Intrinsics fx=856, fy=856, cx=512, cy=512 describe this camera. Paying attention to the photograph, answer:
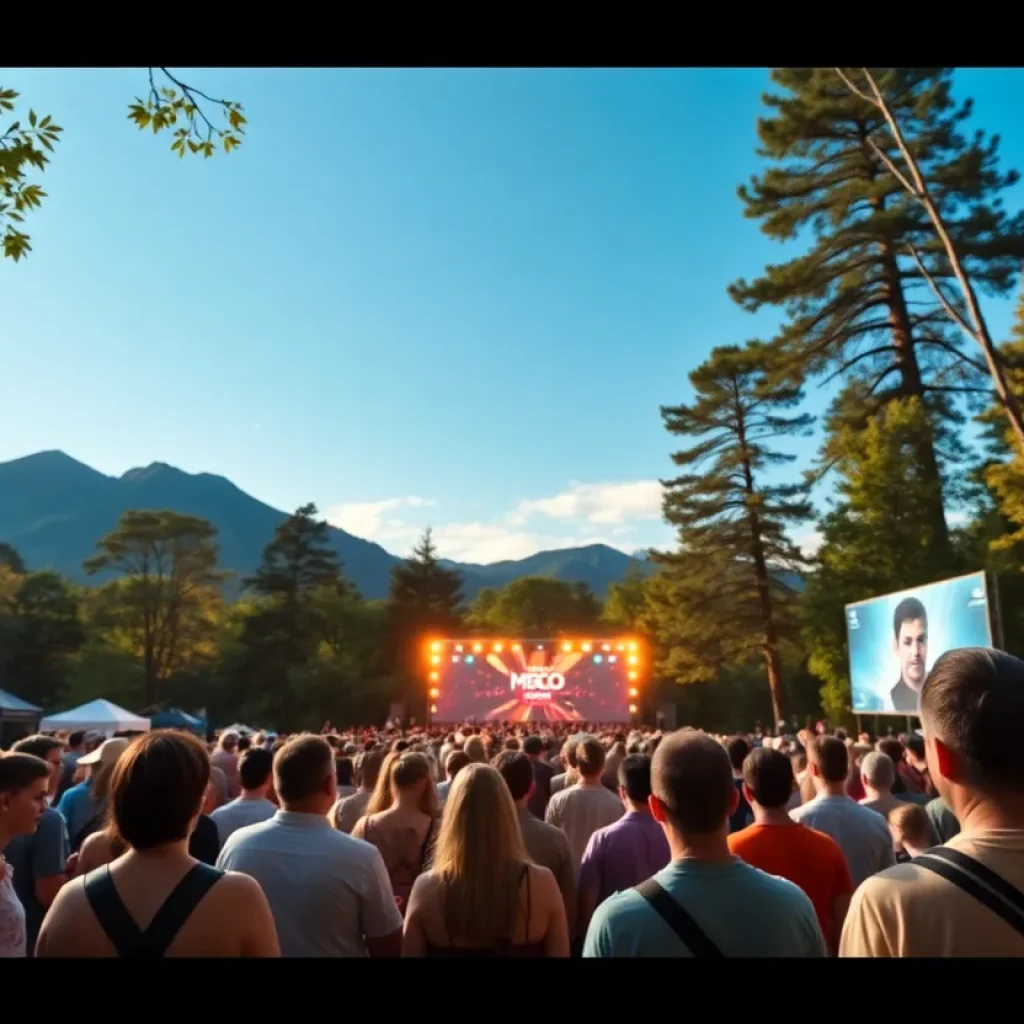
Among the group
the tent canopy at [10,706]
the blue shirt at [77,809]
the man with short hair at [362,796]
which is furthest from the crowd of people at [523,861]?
the tent canopy at [10,706]

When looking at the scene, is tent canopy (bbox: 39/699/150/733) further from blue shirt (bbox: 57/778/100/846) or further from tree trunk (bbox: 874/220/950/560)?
tree trunk (bbox: 874/220/950/560)

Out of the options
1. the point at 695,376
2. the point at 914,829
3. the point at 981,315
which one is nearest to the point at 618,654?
the point at 695,376

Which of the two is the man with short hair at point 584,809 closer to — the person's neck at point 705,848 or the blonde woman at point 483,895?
the blonde woman at point 483,895

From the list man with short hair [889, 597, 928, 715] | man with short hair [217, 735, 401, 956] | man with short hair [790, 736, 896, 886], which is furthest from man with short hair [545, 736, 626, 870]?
man with short hair [889, 597, 928, 715]

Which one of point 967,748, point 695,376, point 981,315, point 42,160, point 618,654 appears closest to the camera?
point 967,748

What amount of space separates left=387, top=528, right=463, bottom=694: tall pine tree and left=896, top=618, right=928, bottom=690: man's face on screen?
3780 centimetres

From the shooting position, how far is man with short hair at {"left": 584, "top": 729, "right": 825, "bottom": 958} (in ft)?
6.04
